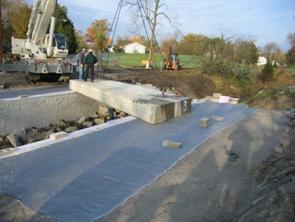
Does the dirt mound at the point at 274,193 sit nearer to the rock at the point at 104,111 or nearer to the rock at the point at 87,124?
the rock at the point at 87,124

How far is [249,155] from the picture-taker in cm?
848

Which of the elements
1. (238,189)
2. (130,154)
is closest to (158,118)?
(130,154)

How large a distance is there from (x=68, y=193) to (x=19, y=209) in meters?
0.82

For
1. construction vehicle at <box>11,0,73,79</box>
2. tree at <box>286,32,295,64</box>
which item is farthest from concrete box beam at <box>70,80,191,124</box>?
tree at <box>286,32,295,64</box>

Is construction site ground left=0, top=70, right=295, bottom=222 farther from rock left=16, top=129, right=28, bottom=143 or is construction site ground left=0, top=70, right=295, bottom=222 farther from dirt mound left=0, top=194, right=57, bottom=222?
rock left=16, top=129, right=28, bottom=143

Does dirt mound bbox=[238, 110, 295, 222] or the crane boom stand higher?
the crane boom

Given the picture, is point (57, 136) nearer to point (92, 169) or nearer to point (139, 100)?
point (92, 169)

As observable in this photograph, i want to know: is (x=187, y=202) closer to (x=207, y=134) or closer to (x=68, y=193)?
(x=68, y=193)

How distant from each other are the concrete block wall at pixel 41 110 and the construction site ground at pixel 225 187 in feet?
23.1

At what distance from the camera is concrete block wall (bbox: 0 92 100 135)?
40.9 feet

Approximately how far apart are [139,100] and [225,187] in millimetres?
5991

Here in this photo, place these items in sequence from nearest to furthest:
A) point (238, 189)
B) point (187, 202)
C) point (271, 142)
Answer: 1. point (187, 202)
2. point (238, 189)
3. point (271, 142)

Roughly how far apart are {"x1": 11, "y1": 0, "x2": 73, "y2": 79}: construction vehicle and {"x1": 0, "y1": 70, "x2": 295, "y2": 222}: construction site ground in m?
10.3

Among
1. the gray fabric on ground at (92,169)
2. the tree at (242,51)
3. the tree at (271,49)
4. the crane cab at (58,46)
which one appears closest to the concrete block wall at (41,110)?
the crane cab at (58,46)
